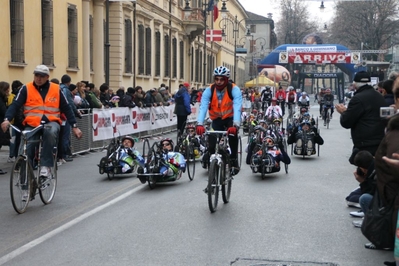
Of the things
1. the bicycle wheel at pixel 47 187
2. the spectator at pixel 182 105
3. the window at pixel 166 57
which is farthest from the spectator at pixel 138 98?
the window at pixel 166 57

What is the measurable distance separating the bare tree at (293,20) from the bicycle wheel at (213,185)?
82.6 m

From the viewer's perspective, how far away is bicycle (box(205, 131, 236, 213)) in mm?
9070

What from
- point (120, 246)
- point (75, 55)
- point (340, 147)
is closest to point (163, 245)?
point (120, 246)

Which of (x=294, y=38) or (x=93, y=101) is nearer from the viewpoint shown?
(x=93, y=101)

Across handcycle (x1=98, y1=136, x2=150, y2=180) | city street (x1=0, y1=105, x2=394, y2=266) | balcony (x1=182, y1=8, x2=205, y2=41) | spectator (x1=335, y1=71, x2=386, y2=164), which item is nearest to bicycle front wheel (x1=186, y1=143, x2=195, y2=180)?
city street (x1=0, y1=105, x2=394, y2=266)

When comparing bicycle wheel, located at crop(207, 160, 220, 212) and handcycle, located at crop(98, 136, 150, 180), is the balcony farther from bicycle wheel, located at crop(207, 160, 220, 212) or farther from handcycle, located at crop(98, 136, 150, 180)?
bicycle wheel, located at crop(207, 160, 220, 212)

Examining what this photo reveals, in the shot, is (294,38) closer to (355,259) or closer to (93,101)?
(93,101)

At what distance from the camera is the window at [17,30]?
21094 millimetres

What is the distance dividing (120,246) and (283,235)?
178 centimetres

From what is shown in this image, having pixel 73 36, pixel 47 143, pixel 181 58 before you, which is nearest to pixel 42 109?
pixel 47 143

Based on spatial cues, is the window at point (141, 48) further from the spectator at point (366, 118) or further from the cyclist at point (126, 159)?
the spectator at point (366, 118)

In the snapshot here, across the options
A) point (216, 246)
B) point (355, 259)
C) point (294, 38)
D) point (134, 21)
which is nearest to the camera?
point (355, 259)

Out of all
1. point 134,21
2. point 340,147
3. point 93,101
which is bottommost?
point 340,147

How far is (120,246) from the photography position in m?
7.24
